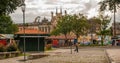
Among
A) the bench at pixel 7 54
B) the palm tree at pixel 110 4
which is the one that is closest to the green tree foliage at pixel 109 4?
the palm tree at pixel 110 4

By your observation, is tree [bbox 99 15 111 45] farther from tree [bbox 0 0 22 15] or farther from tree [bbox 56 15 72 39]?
tree [bbox 0 0 22 15]

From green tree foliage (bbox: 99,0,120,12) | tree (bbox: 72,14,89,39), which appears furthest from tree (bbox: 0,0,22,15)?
tree (bbox: 72,14,89,39)

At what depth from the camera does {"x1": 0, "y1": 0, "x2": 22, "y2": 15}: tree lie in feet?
86.0

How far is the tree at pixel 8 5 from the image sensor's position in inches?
1032

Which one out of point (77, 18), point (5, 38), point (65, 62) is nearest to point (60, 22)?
point (77, 18)

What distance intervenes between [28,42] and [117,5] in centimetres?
3657

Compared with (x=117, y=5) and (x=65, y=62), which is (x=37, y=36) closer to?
(x=65, y=62)

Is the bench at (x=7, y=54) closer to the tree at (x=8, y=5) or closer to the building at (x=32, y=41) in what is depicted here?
the building at (x=32, y=41)

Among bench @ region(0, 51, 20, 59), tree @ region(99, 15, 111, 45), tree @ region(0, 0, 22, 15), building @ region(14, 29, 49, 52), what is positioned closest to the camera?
tree @ region(0, 0, 22, 15)

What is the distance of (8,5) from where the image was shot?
89.3ft

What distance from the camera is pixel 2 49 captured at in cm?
4862

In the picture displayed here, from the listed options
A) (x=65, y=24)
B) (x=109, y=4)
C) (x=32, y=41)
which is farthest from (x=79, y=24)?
(x=109, y=4)

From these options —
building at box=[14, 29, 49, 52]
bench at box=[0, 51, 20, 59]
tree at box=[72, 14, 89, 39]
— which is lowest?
bench at box=[0, 51, 20, 59]

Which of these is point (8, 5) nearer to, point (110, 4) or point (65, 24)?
point (110, 4)
